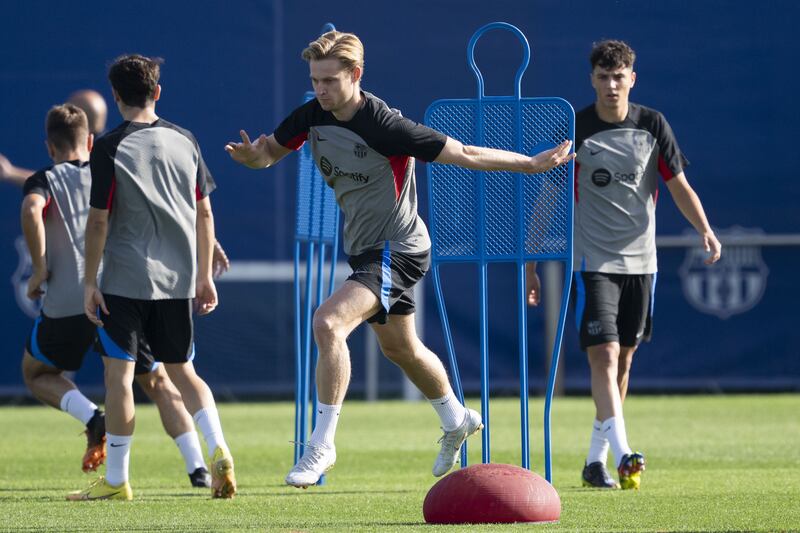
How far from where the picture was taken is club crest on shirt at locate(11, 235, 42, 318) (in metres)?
14.9

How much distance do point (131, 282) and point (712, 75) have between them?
9914mm

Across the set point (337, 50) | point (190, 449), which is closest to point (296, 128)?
point (337, 50)

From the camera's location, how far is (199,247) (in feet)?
23.1

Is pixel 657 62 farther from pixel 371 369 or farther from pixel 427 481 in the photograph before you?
pixel 427 481

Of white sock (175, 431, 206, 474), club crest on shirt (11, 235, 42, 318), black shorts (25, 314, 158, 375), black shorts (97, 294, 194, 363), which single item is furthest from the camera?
club crest on shirt (11, 235, 42, 318)

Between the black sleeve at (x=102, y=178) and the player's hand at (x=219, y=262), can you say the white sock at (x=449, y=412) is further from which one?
the black sleeve at (x=102, y=178)

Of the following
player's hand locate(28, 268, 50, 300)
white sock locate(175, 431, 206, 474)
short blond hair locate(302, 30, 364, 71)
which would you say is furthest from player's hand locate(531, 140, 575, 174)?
player's hand locate(28, 268, 50, 300)

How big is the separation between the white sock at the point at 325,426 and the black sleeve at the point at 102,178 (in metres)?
1.42

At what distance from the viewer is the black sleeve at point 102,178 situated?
263 inches

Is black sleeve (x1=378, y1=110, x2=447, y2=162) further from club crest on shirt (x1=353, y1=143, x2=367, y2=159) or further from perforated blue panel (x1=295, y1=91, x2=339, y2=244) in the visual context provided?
perforated blue panel (x1=295, y1=91, x2=339, y2=244)

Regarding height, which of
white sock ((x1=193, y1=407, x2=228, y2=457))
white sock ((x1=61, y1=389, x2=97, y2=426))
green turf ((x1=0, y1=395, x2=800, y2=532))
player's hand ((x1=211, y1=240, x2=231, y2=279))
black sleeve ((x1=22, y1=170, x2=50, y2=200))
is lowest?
green turf ((x1=0, y1=395, x2=800, y2=532))

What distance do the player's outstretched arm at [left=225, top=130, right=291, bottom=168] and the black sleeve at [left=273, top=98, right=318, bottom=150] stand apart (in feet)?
0.11

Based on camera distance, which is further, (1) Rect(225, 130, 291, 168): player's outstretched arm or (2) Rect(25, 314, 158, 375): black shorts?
(2) Rect(25, 314, 158, 375): black shorts

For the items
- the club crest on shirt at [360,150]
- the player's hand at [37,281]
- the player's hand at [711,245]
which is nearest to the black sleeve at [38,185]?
the player's hand at [37,281]
